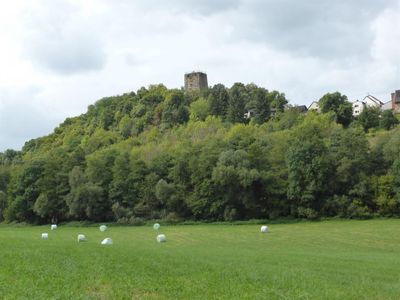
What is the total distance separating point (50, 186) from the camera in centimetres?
8588

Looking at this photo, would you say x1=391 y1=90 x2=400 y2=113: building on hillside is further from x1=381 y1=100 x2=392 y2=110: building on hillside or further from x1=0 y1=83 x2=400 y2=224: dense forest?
x1=0 y1=83 x2=400 y2=224: dense forest

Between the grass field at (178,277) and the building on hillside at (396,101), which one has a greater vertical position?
the building on hillside at (396,101)

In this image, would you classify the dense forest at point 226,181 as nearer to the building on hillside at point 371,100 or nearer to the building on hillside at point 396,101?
the building on hillside at point 396,101

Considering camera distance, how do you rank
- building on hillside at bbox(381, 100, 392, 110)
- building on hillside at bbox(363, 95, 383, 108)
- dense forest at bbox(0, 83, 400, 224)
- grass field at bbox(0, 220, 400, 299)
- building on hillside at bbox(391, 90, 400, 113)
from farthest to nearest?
building on hillside at bbox(363, 95, 383, 108) → building on hillside at bbox(381, 100, 392, 110) → building on hillside at bbox(391, 90, 400, 113) → dense forest at bbox(0, 83, 400, 224) → grass field at bbox(0, 220, 400, 299)

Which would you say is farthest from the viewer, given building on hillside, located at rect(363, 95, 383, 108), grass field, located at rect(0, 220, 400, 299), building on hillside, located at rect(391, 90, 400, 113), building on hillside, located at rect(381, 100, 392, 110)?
building on hillside, located at rect(363, 95, 383, 108)

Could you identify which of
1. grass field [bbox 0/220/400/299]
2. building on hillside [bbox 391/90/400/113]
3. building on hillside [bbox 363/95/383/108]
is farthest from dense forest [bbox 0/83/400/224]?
building on hillside [bbox 363/95/383/108]

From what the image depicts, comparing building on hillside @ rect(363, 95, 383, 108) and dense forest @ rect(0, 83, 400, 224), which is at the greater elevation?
building on hillside @ rect(363, 95, 383, 108)

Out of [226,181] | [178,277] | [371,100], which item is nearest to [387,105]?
[371,100]

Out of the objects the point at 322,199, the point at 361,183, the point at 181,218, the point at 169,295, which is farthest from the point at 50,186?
the point at 169,295

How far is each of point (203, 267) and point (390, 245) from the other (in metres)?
25.8

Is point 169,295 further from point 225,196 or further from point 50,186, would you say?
point 50,186

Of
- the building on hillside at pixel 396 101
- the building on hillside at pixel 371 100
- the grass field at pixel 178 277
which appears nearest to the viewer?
the grass field at pixel 178 277

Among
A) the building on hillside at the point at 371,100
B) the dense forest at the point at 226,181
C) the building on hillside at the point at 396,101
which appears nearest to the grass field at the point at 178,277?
the dense forest at the point at 226,181

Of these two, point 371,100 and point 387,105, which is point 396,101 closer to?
point 387,105
